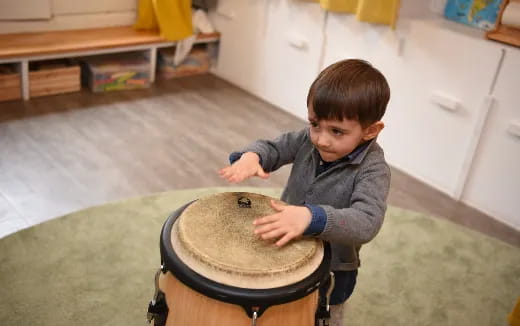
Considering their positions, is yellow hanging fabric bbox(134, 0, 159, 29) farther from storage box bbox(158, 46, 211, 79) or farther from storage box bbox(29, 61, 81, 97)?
storage box bbox(29, 61, 81, 97)

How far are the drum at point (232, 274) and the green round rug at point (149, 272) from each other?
708 mm

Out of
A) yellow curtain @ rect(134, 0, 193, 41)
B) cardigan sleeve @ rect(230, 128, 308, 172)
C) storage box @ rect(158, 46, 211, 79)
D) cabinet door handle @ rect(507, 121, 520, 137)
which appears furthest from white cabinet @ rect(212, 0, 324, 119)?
cardigan sleeve @ rect(230, 128, 308, 172)

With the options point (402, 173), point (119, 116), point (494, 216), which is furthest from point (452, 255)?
point (119, 116)

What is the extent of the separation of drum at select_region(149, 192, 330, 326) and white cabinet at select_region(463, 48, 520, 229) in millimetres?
1579

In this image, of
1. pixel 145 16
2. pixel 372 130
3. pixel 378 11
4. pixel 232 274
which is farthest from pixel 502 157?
pixel 145 16

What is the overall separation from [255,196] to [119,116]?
6.44 ft

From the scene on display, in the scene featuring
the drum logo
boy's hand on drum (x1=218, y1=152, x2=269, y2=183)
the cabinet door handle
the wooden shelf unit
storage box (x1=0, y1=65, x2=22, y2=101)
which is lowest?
storage box (x1=0, y1=65, x2=22, y2=101)

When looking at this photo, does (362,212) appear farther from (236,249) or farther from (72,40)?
(72,40)

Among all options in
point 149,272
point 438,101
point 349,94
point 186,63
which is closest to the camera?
point 349,94

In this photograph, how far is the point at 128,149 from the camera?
8.96ft

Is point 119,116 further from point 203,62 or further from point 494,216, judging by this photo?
point 494,216

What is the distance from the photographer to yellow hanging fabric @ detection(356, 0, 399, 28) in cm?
266

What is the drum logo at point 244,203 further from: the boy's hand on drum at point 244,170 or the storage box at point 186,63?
the storage box at point 186,63

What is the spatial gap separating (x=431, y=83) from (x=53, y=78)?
199 cm
